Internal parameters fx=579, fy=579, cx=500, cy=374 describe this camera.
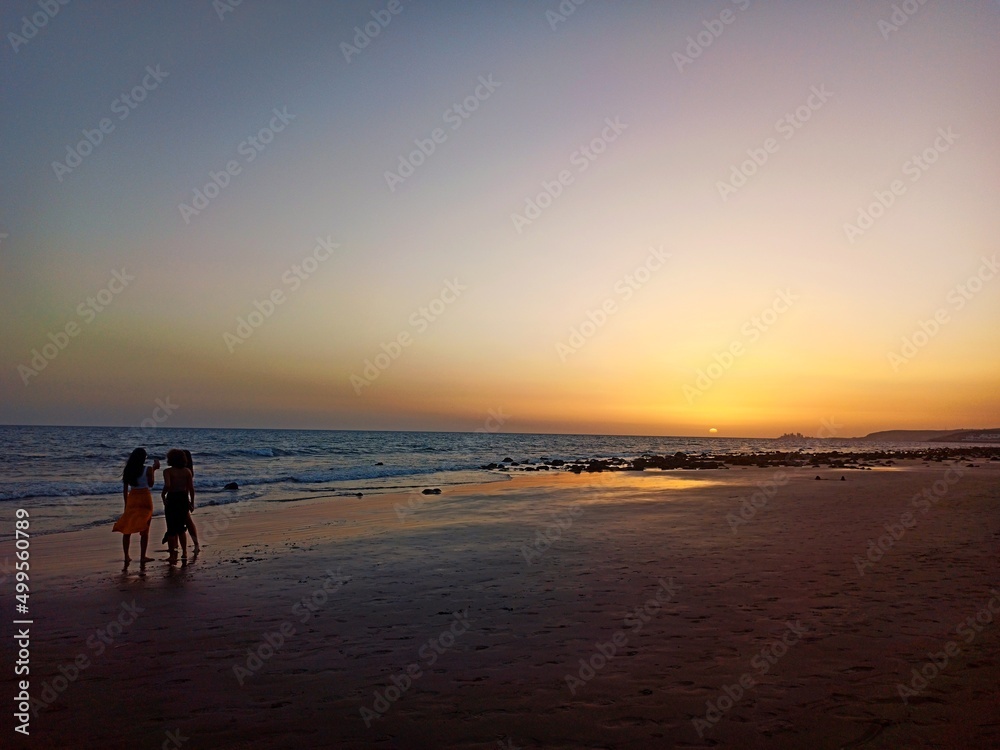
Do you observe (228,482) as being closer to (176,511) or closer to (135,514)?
(176,511)

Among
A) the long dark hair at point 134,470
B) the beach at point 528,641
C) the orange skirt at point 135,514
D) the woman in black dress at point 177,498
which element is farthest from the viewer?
the woman in black dress at point 177,498

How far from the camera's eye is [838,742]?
15.9 feet

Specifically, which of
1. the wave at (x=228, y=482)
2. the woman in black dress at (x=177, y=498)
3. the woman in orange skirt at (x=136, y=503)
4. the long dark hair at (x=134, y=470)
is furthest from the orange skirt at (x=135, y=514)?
the wave at (x=228, y=482)

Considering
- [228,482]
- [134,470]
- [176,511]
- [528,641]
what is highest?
[134,470]

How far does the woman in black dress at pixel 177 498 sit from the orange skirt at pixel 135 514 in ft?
1.86

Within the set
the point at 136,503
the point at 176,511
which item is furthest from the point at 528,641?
the point at 176,511

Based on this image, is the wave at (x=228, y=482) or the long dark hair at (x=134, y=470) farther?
the wave at (x=228, y=482)

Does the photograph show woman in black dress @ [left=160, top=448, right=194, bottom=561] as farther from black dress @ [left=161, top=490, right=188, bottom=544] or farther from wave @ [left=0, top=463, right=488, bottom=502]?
wave @ [left=0, top=463, right=488, bottom=502]

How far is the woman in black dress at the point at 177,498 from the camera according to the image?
535 inches

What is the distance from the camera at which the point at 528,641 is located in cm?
752

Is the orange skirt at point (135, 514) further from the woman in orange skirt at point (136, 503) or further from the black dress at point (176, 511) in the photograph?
the black dress at point (176, 511)

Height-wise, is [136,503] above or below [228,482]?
above

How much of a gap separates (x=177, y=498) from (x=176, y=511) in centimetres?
30

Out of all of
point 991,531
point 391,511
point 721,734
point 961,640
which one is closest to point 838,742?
point 721,734
